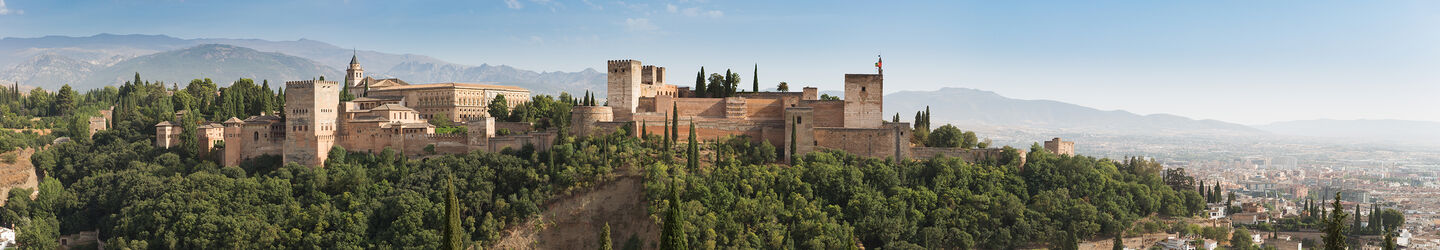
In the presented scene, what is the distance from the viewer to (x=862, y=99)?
1781 inches

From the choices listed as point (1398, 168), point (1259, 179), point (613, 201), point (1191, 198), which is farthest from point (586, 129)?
point (1398, 168)

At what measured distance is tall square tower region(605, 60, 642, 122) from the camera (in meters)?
47.4

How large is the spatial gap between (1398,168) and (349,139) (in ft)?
329

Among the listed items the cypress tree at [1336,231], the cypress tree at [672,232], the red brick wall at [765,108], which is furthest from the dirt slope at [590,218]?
the cypress tree at [1336,231]

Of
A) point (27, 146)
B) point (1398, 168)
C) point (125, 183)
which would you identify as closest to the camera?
point (125, 183)

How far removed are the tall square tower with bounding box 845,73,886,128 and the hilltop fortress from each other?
1.9 inches

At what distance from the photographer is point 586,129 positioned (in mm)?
45375

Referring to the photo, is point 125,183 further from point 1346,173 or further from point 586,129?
Result: point 1346,173

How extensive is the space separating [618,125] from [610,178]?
3.73 meters

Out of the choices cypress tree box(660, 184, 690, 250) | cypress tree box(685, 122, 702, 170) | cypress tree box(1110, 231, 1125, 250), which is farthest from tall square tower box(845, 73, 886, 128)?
cypress tree box(660, 184, 690, 250)

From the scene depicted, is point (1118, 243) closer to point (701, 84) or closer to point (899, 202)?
point (899, 202)

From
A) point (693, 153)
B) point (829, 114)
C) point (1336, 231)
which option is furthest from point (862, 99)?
point (1336, 231)

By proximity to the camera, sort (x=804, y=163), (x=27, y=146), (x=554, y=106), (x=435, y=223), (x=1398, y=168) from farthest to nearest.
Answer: (x=1398, y=168) → (x=27, y=146) → (x=554, y=106) → (x=804, y=163) → (x=435, y=223)

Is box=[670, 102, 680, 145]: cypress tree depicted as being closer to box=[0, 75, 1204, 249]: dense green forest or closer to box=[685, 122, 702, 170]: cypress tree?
box=[0, 75, 1204, 249]: dense green forest
